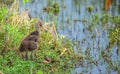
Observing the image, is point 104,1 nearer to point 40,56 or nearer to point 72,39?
point 72,39

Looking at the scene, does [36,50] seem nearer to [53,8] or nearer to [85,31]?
[85,31]

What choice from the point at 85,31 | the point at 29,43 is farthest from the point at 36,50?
the point at 85,31

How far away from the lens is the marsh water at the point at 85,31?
9.22m

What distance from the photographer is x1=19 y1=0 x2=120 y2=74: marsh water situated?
922cm

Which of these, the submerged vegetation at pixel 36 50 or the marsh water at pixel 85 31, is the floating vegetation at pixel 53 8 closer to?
the marsh water at pixel 85 31

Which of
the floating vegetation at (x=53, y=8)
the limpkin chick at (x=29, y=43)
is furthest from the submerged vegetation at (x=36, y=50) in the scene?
the floating vegetation at (x=53, y=8)

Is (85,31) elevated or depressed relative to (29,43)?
depressed

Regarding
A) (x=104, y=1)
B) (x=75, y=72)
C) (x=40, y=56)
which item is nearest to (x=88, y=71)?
(x=75, y=72)

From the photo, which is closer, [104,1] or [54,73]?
[54,73]

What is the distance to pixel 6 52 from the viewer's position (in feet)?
29.1

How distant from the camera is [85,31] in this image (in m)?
11.7

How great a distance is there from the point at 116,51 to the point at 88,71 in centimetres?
139

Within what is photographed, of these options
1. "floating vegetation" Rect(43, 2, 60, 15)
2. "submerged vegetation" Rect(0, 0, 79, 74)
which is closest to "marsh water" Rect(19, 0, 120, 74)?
"floating vegetation" Rect(43, 2, 60, 15)

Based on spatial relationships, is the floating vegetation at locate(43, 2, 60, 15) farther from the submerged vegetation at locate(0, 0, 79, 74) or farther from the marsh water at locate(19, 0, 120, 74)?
the submerged vegetation at locate(0, 0, 79, 74)
